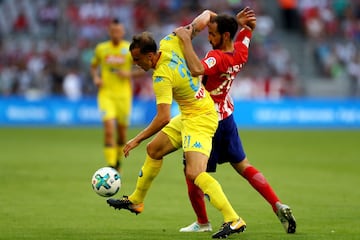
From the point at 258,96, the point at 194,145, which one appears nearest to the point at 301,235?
the point at 194,145

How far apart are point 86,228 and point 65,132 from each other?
18454 millimetres

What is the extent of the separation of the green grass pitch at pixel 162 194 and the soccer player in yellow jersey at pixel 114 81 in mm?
990

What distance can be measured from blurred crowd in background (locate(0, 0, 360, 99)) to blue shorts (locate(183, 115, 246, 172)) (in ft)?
72.0

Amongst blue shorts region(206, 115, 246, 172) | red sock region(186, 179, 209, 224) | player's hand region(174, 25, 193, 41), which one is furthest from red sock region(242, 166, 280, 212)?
player's hand region(174, 25, 193, 41)

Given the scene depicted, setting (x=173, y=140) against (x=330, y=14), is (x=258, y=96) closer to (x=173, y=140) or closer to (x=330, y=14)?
(x=330, y=14)

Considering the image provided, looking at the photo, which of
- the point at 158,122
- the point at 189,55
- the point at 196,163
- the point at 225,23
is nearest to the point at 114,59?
the point at 225,23

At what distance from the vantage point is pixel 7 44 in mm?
34406

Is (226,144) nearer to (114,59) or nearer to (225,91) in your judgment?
(225,91)

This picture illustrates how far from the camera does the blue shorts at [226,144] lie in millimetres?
10461

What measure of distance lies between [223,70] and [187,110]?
25.0 inches

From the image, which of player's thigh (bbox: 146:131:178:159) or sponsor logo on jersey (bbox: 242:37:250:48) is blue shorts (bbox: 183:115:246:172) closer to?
player's thigh (bbox: 146:131:178:159)

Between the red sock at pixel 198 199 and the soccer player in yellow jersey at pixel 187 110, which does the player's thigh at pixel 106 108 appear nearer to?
the red sock at pixel 198 199

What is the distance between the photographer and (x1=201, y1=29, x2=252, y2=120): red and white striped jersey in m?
10.1

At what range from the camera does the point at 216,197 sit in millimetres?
9531
